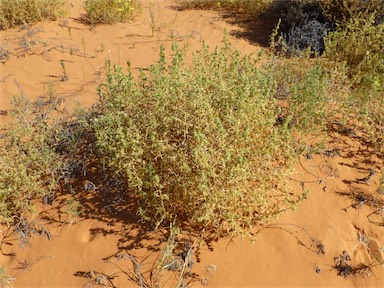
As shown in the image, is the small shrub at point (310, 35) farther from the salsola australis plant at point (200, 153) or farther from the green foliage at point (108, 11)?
the salsola australis plant at point (200, 153)

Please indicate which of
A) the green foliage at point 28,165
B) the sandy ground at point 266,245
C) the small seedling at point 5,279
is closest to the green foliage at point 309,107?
the sandy ground at point 266,245

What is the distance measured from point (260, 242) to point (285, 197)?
461 millimetres

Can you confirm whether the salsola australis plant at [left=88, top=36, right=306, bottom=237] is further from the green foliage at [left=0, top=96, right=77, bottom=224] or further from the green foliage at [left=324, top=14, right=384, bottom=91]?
the green foliage at [left=324, top=14, right=384, bottom=91]

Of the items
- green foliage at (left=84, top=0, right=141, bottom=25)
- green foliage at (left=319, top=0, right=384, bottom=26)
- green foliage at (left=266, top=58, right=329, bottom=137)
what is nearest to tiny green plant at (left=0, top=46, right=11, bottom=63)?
green foliage at (left=84, top=0, right=141, bottom=25)

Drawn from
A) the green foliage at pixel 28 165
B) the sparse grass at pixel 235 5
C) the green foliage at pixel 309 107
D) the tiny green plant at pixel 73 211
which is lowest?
the tiny green plant at pixel 73 211

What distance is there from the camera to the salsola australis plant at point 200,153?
282 centimetres

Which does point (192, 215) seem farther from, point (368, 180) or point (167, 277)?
point (368, 180)

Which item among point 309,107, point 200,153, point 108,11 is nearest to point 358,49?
point 309,107

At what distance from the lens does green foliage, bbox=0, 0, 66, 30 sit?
6809 millimetres

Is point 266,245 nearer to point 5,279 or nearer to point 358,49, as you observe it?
point 5,279

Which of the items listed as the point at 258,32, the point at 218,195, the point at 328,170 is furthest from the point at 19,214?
the point at 258,32

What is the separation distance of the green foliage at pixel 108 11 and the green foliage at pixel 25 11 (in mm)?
688

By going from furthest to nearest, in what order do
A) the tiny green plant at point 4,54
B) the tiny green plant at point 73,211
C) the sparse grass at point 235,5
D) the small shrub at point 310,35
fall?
the sparse grass at point 235,5 < the small shrub at point 310,35 < the tiny green plant at point 4,54 < the tiny green plant at point 73,211

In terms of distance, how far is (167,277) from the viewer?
9.25 feet
